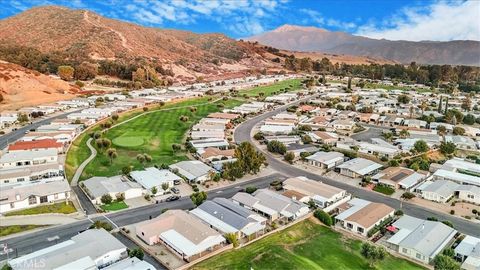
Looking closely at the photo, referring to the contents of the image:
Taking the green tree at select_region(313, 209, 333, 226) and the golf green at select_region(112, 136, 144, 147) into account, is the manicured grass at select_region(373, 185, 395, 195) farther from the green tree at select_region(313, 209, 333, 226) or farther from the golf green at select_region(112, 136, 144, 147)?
the golf green at select_region(112, 136, 144, 147)

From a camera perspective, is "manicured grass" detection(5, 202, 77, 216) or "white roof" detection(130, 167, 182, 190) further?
"white roof" detection(130, 167, 182, 190)

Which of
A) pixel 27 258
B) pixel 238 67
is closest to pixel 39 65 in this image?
pixel 238 67

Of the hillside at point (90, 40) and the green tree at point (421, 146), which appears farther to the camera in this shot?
the hillside at point (90, 40)

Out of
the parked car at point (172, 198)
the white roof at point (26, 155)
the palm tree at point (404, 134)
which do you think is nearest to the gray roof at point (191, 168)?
the parked car at point (172, 198)

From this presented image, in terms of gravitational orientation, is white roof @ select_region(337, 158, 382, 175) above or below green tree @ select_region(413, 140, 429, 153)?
below

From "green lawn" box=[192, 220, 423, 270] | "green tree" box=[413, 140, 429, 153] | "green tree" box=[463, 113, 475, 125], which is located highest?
"green tree" box=[463, 113, 475, 125]

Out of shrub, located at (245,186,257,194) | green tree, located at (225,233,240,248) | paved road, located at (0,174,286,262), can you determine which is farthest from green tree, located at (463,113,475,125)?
green tree, located at (225,233,240,248)

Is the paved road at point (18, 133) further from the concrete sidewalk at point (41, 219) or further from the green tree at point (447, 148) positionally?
the green tree at point (447, 148)
